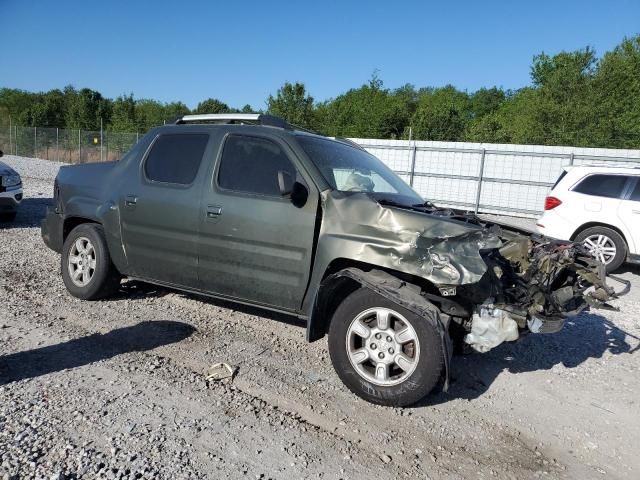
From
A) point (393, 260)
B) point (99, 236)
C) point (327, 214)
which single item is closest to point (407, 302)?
point (393, 260)

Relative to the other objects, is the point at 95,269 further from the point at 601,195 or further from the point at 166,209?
the point at 601,195

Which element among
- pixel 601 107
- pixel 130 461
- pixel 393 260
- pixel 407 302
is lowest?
pixel 130 461

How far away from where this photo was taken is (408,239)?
132 inches

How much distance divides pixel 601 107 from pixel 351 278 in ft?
92.5

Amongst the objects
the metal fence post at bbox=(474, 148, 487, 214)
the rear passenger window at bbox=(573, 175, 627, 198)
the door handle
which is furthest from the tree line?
the door handle

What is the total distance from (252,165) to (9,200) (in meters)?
6.88

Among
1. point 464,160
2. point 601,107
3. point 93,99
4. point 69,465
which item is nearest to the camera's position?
point 69,465

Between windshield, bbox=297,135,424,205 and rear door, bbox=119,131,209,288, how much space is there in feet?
3.47

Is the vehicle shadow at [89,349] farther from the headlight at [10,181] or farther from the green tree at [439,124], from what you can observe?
the green tree at [439,124]


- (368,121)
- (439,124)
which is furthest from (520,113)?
(368,121)

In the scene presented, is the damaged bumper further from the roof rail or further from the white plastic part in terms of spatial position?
the roof rail

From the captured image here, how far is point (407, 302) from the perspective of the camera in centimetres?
324

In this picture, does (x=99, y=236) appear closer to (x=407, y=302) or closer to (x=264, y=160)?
(x=264, y=160)

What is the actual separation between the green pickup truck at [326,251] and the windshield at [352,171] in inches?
0.7
